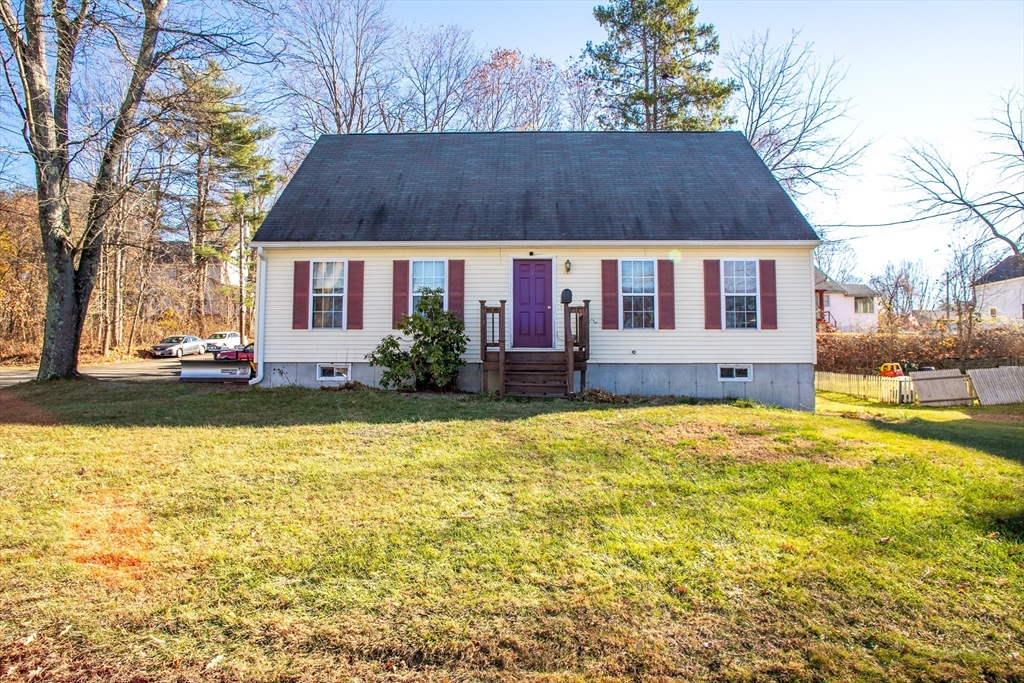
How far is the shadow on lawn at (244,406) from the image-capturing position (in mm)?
8250

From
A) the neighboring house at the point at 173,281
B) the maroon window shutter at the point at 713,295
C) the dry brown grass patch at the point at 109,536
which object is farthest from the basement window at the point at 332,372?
the neighboring house at the point at 173,281

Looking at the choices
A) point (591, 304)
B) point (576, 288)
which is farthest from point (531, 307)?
point (591, 304)

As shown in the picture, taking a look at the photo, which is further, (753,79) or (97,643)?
(753,79)

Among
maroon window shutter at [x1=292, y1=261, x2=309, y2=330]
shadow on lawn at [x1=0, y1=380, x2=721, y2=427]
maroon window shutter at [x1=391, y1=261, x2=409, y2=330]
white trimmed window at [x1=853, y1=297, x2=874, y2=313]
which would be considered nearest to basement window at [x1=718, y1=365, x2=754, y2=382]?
shadow on lawn at [x1=0, y1=380, x2=721, y2=427]

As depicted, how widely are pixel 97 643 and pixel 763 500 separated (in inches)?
199

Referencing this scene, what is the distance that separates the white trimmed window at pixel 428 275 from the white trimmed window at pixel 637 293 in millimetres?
3875

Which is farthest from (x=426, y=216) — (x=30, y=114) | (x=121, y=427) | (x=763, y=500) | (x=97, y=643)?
(x=97, y=643)

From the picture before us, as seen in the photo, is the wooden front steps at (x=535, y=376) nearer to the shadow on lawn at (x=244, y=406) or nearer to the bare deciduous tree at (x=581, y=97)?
the shadow on lawn at (x=244, y=406)

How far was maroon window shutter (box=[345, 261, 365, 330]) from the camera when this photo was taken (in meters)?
12.1

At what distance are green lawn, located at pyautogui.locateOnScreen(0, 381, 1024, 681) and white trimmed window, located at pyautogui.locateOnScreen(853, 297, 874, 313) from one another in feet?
→ 135

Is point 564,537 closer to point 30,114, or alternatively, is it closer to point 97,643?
point 97,643

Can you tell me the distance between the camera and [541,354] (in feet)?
36.3

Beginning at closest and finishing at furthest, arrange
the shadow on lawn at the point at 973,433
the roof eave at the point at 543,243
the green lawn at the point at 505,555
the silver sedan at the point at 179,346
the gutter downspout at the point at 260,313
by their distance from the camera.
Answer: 1. the green lawn at the point at 505,555
2. the shadow on lawn at the point at 973,433
3. the roof eave at the point at 543,243
4. the gutter downspout at the point at 260,313
5. the silver sedan at the point at 179,346

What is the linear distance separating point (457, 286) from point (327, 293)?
2918mm
